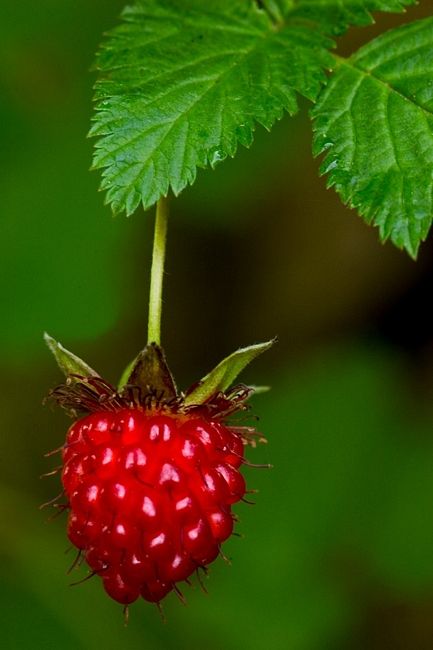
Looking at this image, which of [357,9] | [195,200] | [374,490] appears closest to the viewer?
[357,9]

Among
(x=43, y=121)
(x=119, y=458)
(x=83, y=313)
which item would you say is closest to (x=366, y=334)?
(x=83, y=313)

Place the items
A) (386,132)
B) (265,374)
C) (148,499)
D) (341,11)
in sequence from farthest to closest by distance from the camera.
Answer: (265,374) → (341,11) → (386,132) → (148,499)

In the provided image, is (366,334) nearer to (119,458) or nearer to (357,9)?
(357,9)

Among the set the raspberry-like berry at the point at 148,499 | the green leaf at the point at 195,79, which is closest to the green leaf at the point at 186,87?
the green leaf at the point at 195,79

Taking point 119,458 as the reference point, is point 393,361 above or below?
below

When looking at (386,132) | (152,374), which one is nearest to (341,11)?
(386,132)

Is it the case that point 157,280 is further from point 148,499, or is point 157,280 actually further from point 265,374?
point 265,374

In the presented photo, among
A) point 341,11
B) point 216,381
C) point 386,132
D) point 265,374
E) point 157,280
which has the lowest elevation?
point 265,374
